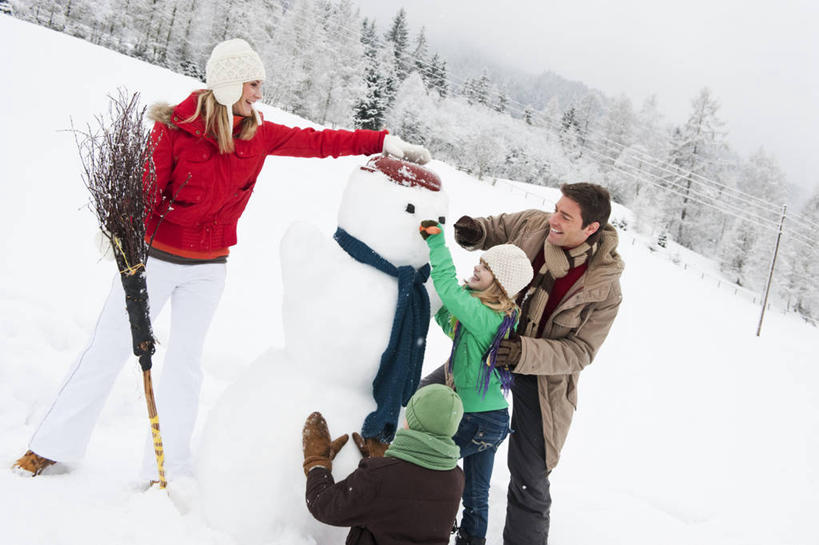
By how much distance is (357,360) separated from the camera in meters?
2.14

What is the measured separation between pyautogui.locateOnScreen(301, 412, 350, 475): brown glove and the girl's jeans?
0.68m

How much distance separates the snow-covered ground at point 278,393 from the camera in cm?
206

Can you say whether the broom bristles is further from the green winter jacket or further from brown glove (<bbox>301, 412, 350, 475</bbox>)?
the green winter jacket

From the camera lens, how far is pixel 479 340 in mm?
2275

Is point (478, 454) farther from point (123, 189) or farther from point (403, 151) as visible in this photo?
point (123, 189)

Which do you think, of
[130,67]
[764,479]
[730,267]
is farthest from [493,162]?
[764,479]

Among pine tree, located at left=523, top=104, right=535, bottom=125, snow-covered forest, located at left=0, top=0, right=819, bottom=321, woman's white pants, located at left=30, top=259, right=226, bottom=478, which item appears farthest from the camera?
pine tree, located at left=523, top=104, right=535, bottom=125

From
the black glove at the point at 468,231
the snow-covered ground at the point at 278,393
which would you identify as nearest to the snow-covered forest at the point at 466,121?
the snow-covered ground at the point at 278,393

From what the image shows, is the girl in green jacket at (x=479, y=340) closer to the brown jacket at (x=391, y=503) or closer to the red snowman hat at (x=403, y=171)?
the red snowman hat at (x=403, y=171)

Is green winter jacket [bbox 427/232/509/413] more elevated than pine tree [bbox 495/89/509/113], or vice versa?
pine tree [bbox 495/89/509/113]

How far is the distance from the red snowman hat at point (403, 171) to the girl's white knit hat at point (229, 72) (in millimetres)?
648

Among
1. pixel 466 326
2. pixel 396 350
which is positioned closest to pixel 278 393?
pixel 396 350

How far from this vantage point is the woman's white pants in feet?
6.96

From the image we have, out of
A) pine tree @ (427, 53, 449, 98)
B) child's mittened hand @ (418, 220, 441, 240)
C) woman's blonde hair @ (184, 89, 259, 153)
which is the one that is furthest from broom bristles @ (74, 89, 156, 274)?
pine tree @ (427, 53, 449, 98)
